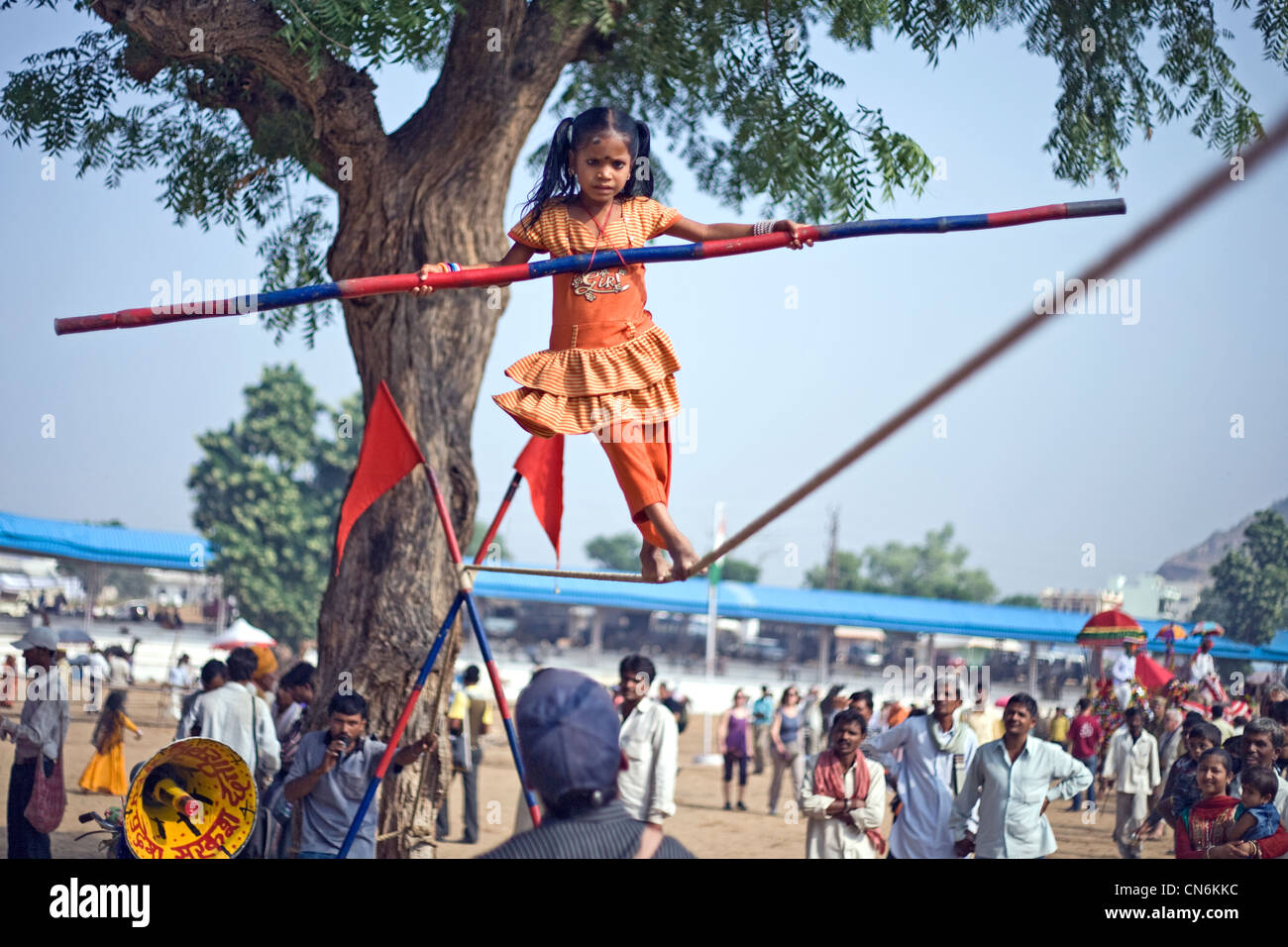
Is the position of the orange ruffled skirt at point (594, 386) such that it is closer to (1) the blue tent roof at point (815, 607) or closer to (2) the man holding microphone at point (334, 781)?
(2) the man holding microphone at point (334, 781)

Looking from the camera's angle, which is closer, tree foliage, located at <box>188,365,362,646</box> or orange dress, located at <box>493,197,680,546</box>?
orange dress, located at <box>493,197,680,546</box>

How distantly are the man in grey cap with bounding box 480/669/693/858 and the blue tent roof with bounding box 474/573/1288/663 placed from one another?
865 inches

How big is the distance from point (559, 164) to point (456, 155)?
248 cm

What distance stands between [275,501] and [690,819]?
3120cm

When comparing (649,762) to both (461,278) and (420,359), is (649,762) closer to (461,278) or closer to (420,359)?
(420,359)

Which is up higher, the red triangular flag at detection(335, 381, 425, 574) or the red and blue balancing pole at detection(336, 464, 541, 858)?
the red triangular flag at detection(335, 381, 425, 574)

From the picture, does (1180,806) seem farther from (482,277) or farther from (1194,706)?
(1194,706)

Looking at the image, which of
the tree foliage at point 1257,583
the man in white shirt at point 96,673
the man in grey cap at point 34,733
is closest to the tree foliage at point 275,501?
the man in white shirt at point 96,673

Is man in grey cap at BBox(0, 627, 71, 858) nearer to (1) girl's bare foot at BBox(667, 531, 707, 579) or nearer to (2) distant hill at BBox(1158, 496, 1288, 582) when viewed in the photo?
(1) girl's bare foot at BBox(667, 531, 707, 579)

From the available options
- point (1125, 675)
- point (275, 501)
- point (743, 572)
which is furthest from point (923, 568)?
point (1125, 675)

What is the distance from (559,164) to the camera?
3.68 m

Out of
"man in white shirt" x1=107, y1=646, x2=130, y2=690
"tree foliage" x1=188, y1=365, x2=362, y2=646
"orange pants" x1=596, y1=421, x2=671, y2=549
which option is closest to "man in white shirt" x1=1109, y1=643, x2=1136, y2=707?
"orange pants" x1=596, y1=421, x2=671, y2=549

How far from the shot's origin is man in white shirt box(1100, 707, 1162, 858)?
356 inches
